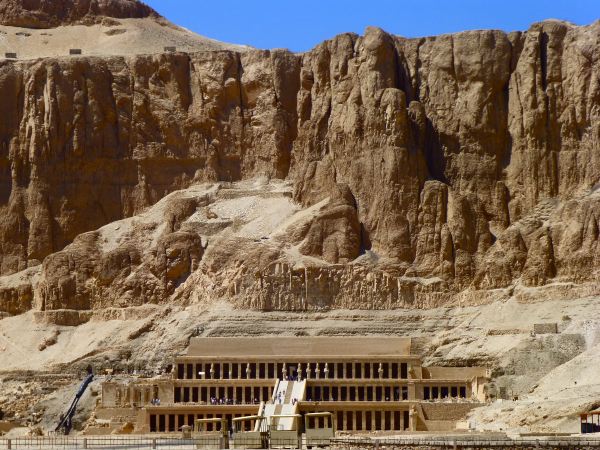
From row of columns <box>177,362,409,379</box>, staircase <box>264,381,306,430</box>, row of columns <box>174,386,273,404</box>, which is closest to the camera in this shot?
staircase <box>264,381,306,430</box>

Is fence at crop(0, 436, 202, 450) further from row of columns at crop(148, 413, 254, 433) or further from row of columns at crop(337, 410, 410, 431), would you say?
row of columns at crop(337, 410, 410, 431)

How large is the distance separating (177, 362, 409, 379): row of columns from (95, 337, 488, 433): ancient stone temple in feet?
0.26

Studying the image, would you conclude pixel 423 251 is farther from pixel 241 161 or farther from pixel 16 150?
pixel 16 150

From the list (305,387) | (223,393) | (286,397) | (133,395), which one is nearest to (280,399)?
(286,397)

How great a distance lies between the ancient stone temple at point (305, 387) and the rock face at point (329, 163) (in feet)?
30.0

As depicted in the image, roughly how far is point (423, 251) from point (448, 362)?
17045 millimetres

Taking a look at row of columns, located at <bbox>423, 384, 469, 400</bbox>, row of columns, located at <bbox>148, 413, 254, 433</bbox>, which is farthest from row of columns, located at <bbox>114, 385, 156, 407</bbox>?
row of columns, located at <bbox>423, 384, 469, 400</bbox>

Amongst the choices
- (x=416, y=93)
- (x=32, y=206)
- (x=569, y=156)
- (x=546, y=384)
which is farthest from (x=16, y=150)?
(x=546, y=384)

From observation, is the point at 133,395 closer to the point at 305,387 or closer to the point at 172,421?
the point at 172,421

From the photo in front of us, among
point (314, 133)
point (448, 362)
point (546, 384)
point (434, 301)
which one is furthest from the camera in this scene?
point (314, 133)

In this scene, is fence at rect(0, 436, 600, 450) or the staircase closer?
fence at rect(0, 436, 600, 450)

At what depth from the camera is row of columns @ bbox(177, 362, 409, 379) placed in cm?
16175

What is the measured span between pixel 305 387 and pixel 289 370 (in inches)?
197

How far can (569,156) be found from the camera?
584ft
